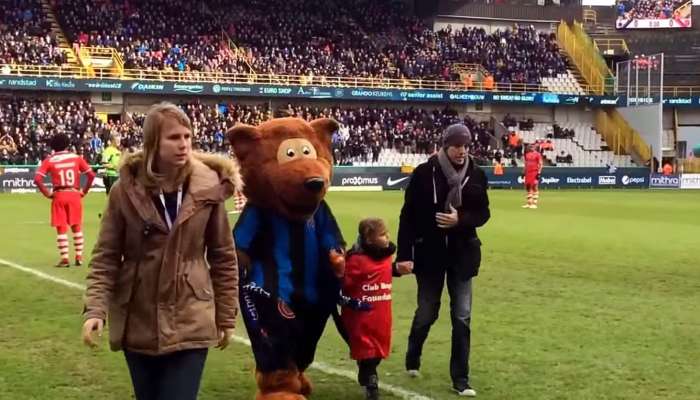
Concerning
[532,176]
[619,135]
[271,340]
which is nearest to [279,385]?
[271,340]

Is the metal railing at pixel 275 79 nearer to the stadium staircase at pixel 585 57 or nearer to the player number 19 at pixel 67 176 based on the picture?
the stadium staircase at pixel 585 57

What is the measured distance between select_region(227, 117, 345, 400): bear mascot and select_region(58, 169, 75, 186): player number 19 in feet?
25.7

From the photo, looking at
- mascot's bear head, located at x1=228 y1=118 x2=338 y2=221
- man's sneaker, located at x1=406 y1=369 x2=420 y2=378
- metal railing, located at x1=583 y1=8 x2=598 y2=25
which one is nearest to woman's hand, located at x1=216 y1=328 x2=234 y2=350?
mascot's bear head, located at x1=228 y1=118 x2=338 y2=221

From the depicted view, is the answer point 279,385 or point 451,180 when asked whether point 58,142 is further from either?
point 279,385

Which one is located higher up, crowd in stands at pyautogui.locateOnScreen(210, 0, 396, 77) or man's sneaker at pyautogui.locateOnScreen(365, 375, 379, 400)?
crowd in stands at pyautogui.locateOnScreen(210, 0, 396, 77)

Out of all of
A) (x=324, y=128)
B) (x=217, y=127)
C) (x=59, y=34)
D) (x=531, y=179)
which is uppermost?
(x=59, y=34)

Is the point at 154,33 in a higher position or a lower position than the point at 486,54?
higher

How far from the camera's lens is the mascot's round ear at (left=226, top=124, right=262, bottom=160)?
625 cm

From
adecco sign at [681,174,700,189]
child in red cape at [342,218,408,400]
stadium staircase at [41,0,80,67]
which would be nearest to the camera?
child in red cape at [342,218,408,400]

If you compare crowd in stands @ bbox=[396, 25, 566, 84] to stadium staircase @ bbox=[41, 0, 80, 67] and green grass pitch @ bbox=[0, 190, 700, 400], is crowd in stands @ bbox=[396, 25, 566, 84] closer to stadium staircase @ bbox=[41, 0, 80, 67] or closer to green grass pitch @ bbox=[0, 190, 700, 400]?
stadium staircase @ bbox=[41, 0, 80, 67]

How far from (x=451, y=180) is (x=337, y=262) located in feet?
4.00

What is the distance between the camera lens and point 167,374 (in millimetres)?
4195

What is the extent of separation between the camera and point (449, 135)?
6652 millimetres

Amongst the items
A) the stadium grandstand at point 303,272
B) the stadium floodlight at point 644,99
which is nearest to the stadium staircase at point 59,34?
the stadium grandstand at point 303,272
